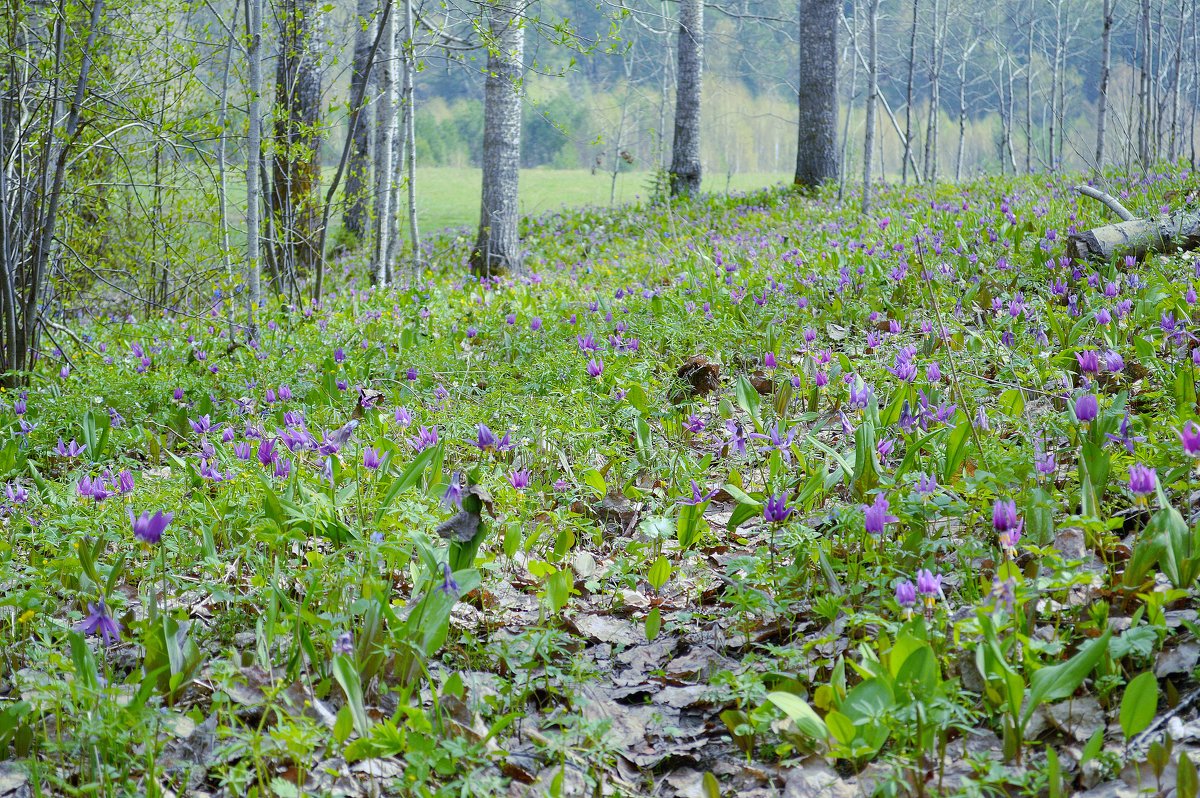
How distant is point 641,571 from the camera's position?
8.45ft

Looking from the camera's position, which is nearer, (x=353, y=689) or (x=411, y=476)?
(x=353, y=689)

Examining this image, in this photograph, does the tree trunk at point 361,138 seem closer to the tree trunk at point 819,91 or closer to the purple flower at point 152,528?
the tree trunk at point 819,91

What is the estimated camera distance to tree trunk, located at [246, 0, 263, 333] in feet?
16.8

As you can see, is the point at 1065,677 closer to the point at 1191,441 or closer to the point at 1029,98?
the point at 1191,441

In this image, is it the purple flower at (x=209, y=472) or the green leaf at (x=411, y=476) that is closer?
the green leaf at (x=411, y=476)

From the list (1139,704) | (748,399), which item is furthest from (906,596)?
(748,399)

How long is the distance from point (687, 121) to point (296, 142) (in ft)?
23.0

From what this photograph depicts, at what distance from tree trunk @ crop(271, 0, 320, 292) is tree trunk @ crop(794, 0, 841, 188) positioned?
6351 millimetres

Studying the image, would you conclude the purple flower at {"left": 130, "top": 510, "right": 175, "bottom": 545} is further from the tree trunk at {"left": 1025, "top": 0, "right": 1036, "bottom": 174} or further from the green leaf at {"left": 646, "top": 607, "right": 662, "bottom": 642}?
the tree trunk at {"left": 1025, "top": 0, "right": 1036, "bottom": 174}

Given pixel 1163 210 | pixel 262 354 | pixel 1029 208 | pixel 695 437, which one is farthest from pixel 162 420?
pixel 1029 208

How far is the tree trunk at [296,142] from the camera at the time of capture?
6207 mm

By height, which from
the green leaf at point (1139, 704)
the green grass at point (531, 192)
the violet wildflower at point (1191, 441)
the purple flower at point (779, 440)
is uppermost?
the green grass at point (531, 192)

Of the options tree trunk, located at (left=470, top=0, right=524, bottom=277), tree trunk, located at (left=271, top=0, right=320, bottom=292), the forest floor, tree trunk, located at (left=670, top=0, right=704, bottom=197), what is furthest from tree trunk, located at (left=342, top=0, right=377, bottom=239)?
the forest floor

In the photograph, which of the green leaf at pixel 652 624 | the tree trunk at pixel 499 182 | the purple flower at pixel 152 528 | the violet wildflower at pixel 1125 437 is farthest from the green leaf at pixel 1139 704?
the tree trunk at pixel 499 182
